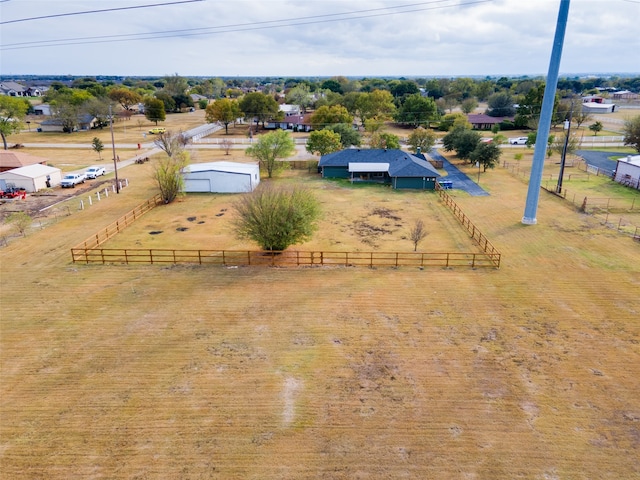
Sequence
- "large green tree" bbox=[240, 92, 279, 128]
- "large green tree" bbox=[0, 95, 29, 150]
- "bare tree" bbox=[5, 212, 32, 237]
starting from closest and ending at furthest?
"bare tree" bbox=[5, 212, 32, 237] < "large green tree" bbox=[0, 95, 29, 150] < "large green tree" bbox=[240, 92, 279, 128]

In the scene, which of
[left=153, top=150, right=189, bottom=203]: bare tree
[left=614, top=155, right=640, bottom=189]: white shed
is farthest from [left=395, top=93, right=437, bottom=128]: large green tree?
[left=153, top=150, right=189, bottom=203]: bare tree

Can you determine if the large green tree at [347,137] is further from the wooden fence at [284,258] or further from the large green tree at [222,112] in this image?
the large green tree at [222,112]

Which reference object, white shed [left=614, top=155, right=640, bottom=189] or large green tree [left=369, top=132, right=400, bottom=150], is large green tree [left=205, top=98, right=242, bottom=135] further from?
white shed [left=614, top=155, right=640, bottom=189]

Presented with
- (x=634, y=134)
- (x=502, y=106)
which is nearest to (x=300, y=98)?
(x=502, y=106)

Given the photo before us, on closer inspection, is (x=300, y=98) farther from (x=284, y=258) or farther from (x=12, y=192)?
(x=284, y=258)

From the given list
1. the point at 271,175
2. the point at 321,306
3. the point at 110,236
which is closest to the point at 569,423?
the point at 321,306

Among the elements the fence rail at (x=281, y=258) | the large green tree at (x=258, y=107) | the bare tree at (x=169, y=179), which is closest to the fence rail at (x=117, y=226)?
the bare tree at (x=169, y=179)
